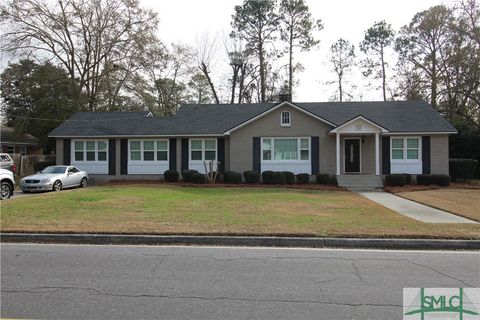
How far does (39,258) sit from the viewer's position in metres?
7.69

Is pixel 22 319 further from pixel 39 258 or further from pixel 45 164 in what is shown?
pixel 45 164

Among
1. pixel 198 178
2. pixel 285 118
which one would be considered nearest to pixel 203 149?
pixel 198 178

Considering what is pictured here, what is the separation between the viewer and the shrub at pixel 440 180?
24969 millimetres

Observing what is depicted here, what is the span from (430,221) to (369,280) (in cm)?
620

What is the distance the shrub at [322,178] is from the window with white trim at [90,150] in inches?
562

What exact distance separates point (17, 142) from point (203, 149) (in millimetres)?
31733

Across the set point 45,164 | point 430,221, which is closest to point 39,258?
point 430,221

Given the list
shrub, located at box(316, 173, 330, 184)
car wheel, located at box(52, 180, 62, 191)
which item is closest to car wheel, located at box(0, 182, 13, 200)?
car wheel, located at box(52, 180, 62, 191)

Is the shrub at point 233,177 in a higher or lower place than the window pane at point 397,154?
lower

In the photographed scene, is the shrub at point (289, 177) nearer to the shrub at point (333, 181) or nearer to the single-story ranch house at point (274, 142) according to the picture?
the single-story ranch house at point (274, 142)

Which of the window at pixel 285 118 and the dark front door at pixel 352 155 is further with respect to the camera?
the dark front door at pixel 352 155

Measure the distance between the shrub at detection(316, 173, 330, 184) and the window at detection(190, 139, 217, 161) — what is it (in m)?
6.90

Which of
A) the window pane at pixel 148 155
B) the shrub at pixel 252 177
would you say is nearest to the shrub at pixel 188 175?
the shrub at pixel 252 177

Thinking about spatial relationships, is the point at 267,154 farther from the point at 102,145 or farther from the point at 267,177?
the point at 102,145
